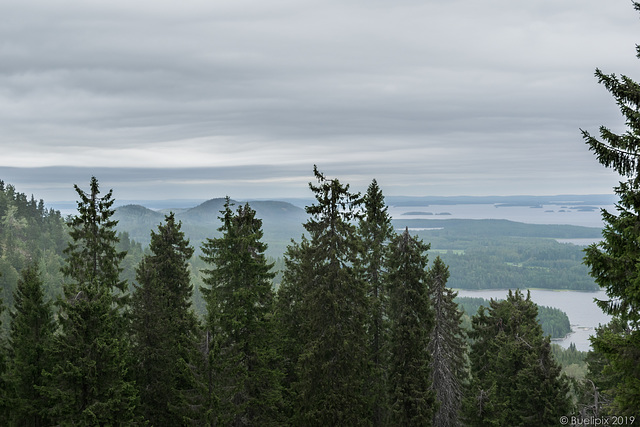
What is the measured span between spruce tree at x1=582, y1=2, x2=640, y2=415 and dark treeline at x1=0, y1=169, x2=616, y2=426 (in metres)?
11.5

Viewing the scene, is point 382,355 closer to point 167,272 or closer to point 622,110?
point 167,272

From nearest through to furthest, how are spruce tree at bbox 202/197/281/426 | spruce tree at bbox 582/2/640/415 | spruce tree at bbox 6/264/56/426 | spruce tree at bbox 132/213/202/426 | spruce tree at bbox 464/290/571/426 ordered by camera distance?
spruce tree at bbox 582/2/640/415
spruce tree at bbox 202/197/281/426
spruce tree at bbox 6/264/56/426
spruce tree at bbox 464/290/571/426
spruce tree at bbox 132/213/202/426

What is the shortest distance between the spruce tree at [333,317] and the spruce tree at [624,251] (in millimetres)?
11648

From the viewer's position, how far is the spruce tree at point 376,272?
89.8ft

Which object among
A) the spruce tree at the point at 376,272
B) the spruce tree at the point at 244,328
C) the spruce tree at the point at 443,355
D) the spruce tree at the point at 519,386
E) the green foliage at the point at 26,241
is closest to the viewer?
the spruce tree at the point at 244,328

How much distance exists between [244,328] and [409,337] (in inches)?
333

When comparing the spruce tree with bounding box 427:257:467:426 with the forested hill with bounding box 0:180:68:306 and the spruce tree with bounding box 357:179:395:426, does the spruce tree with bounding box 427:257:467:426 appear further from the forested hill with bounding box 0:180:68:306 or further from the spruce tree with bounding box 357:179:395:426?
the forested hill with bounding box 0:180:68:306

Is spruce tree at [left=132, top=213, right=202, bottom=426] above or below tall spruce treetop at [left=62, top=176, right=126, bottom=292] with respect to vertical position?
below

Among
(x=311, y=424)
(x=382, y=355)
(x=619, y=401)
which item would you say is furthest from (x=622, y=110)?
(x=382, y=355)

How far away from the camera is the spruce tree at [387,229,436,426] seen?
2359cm

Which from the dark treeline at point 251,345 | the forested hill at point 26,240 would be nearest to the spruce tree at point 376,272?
the dark treeline at point 251,345

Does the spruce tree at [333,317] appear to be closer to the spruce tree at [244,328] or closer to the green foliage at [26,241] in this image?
the spruce tree at [244,328]

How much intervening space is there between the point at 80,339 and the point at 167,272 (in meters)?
8.44

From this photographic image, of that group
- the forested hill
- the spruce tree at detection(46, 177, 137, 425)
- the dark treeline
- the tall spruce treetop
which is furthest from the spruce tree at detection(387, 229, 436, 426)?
the forested hill
